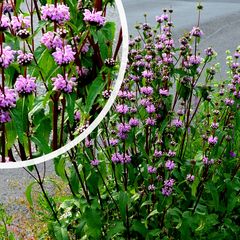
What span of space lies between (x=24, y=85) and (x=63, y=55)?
0.38 feet

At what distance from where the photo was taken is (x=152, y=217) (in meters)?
2.58

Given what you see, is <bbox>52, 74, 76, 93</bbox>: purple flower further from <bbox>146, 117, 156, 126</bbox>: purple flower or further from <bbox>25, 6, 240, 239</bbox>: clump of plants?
<bbox>146, 117, 156, 126</bbox>: purple flower

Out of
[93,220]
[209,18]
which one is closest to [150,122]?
[93,220]

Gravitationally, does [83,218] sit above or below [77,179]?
below

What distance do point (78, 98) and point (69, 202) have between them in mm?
1172

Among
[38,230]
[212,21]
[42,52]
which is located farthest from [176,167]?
[212,21]

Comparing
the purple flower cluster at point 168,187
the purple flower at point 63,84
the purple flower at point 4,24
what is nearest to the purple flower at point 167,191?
the purple flower cluster at point 168,187

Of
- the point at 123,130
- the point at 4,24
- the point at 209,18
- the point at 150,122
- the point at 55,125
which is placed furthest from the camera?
the point at 209,18

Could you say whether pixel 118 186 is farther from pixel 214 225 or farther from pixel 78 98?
pixel 78 98

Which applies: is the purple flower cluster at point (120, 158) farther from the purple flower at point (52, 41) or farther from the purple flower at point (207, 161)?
the purple flower at point (52, 41)

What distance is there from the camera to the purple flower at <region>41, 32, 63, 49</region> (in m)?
1.31

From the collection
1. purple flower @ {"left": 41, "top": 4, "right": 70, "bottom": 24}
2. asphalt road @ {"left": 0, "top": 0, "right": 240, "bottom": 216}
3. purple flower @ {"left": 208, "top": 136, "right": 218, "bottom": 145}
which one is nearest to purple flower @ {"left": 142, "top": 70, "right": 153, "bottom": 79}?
purple flower @ {"left": 208, "top": 136, "right": 218, "bottom": 145}

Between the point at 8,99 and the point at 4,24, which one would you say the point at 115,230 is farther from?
the point at 4,24

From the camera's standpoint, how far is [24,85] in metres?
1.30
